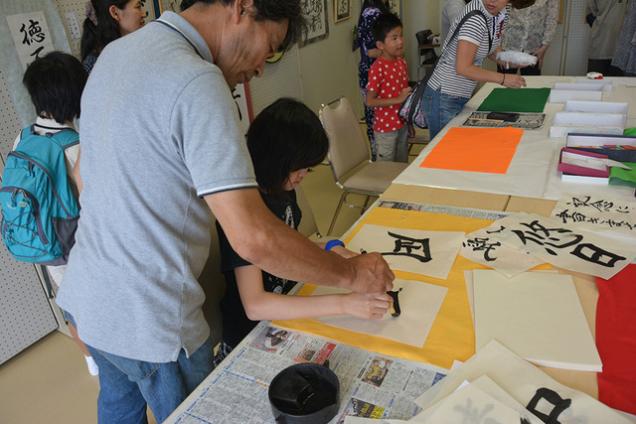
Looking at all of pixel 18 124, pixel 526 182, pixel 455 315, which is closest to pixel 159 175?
pixel 455 315

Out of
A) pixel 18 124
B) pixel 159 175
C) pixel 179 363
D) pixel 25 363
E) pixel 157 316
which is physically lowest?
pixel 25 363

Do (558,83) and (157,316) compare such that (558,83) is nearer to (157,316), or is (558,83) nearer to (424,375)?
(424,375)

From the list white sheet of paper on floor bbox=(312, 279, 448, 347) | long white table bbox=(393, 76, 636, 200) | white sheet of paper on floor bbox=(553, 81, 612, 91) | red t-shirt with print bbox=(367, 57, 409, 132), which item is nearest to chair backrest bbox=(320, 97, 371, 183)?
red t-shirt with print bbox=(367, 57, 409, 132)

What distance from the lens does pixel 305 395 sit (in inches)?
30.0

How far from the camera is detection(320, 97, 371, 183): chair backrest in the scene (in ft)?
7.73

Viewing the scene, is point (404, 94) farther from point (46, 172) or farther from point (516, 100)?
point (46, 172)

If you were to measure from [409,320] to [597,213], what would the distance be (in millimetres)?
694

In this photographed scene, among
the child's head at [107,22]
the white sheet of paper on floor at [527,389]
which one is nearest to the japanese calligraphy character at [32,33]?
the child's head at [107,22]

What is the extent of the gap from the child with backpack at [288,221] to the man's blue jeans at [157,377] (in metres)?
0.14

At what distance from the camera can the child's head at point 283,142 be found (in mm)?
1082

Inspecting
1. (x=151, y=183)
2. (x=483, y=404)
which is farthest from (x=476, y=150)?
(x=151, y=183)

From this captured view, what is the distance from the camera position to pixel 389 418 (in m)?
0.75

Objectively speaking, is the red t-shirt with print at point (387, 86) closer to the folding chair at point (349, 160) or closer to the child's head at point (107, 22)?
the folding chair at point (349, 160)

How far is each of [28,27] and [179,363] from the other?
5.69 ft
